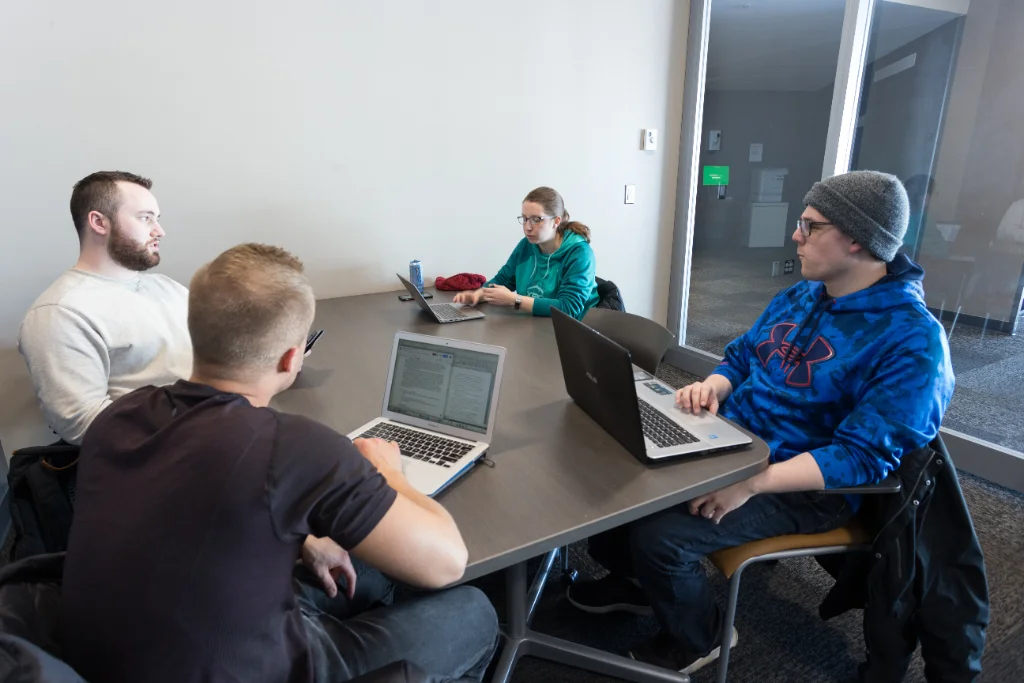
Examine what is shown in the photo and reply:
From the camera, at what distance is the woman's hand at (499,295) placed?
7.84ft

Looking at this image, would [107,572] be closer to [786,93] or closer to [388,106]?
[388,106]

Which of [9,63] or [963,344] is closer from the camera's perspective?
[9,63]

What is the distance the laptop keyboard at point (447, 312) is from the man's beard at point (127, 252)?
0.96 metres

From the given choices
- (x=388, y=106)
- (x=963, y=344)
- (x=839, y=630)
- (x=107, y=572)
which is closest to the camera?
(x=107, y=572)

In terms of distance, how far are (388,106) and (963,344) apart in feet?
11.0

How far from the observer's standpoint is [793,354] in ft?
4.91

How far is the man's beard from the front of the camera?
Result: 65.7 inches

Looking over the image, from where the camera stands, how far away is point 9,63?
2.07m

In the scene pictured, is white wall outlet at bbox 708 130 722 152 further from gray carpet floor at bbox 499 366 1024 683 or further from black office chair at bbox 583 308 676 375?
gray carpet floor at bbox 499 366 1024 683

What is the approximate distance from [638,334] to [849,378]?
0.69 m

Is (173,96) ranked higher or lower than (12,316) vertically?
higher

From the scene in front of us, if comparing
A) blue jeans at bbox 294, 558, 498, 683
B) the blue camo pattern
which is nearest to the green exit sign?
the blue camo pattern

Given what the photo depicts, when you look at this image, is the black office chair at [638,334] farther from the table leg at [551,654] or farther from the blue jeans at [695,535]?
the table leg at [551,654]

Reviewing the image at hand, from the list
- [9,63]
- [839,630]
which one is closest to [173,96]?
[9,63]
